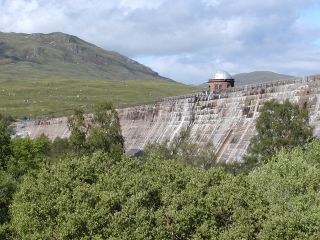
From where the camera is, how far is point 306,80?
74688 millimetres

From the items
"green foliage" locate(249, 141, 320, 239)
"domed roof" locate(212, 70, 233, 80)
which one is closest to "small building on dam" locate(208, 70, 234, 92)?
"domed roof" locate(212, 70, 233, 80)

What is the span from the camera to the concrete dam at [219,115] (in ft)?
247

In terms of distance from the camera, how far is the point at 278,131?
64.0 m

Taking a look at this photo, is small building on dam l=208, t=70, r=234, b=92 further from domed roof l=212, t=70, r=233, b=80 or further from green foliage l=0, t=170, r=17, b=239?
green foliage l=0, t=170, r=17, b=239

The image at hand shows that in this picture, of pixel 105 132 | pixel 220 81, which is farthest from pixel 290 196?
pixel 220 81

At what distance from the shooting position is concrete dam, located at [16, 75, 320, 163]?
7531 cm

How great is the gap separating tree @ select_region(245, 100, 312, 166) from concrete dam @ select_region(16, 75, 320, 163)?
359 cm

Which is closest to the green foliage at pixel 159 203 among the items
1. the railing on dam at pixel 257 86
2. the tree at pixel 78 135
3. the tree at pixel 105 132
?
the railing on dam at pixel 257 86

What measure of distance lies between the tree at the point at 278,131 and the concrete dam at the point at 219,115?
359 centimetres

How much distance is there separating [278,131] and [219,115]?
27166 mm

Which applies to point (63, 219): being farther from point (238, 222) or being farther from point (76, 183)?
point (238, 222)

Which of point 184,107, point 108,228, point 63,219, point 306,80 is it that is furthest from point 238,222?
point 184,107

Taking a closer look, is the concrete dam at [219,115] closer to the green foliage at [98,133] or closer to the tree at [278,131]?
the tree at [278,131]

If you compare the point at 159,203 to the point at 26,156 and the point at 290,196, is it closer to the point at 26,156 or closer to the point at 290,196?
the point at 290,196
